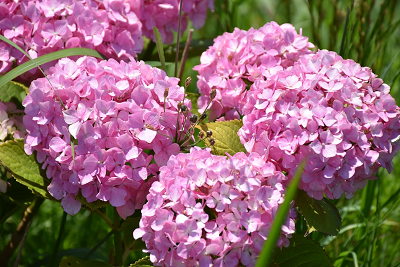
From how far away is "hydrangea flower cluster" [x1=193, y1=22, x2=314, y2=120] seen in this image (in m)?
1.37

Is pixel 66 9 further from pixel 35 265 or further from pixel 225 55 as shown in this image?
pixel 35 265

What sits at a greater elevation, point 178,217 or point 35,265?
point 178,217

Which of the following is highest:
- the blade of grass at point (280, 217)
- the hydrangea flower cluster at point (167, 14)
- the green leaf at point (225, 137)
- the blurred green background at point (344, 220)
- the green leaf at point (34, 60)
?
the blade of grass at point (280, 217)

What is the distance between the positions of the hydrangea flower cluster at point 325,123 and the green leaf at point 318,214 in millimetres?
59

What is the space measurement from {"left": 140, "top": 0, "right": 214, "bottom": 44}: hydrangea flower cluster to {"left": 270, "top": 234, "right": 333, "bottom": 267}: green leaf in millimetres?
845

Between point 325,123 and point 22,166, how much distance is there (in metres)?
0.83

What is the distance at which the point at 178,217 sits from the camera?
1.00 meters

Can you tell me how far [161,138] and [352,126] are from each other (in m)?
0.48

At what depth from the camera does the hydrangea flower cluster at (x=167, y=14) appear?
162 cm

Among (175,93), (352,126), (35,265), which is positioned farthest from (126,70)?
(35,265)

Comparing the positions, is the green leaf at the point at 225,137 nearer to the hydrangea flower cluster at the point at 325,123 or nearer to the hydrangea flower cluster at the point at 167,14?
the hydrangea flower cluster at the point at 325,123

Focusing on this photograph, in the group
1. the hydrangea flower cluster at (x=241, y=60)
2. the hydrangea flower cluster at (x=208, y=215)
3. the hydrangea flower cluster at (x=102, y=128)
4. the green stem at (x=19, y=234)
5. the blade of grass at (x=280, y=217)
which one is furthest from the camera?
the green stem at (x=19, y=234)

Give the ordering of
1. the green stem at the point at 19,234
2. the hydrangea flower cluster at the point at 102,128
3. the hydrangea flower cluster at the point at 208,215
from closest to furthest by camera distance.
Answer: the hydrangea flower cluster at the point at 208,215 → the hydrangea flower cluster at the point at 102,128 → the green stem at the point at 19,234

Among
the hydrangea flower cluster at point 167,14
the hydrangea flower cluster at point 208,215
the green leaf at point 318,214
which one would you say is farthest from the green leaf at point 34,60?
the green leaf at point 318,214
